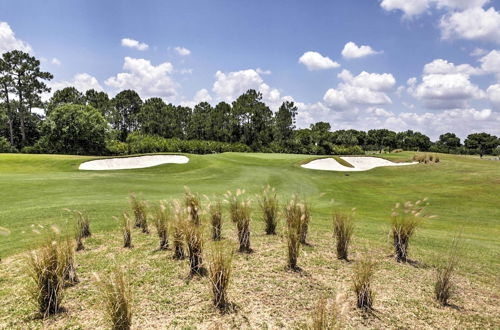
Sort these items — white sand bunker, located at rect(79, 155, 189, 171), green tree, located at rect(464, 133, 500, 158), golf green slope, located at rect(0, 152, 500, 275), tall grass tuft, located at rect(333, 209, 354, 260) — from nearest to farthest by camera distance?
1. tall grass tuft, located at rect(333, 209, 354, 260)
2. golf green slope, located at rect(0, 152, 500, 275)
3. white sand bunker, located at rect(79, 155, 189, 171)
4. green tree, located at rect(464, 133, 500, 158)

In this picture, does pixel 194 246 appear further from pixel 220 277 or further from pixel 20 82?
pixel 20 82

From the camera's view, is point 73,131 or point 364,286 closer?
point 364,286

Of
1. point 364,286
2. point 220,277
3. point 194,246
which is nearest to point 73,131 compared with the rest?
point 194,246

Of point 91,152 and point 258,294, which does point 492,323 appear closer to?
point 258,294

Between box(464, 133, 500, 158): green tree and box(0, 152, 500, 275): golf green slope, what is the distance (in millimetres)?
90203

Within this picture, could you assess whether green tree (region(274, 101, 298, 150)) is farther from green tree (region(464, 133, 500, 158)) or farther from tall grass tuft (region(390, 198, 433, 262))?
tall grass tuft (region(390, 198, 433, 262))

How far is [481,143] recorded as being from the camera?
92.1 metres

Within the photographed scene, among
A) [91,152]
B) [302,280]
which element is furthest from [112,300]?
[91,152]

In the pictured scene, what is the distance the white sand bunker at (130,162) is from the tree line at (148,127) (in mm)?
27398

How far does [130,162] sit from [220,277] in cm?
2710

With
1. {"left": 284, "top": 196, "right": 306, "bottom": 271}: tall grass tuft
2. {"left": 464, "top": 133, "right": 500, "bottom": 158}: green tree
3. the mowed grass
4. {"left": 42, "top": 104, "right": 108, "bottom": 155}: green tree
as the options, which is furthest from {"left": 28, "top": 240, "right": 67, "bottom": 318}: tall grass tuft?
{"left": 464, "top": 133, "right": 500, "bottom": 158}: green tree

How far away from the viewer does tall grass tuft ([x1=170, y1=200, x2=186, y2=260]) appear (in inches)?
207

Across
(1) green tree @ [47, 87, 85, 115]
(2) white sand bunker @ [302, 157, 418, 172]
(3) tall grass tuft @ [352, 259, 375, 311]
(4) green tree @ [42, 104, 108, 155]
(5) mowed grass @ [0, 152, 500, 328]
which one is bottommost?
(5) mowed grass @ [0, 152, 500, 328]

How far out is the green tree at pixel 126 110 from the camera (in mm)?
90562
